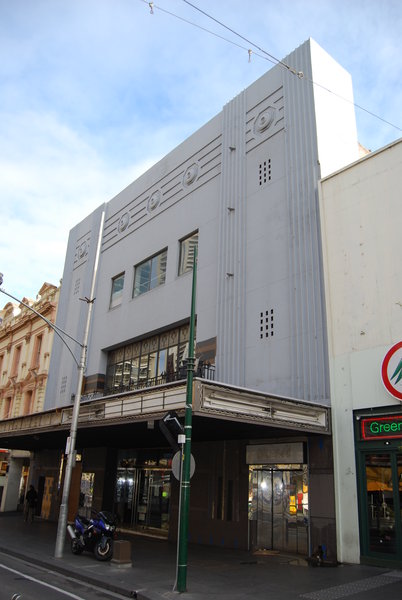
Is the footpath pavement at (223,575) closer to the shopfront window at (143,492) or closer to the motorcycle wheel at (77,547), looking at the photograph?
the motorcycle wheel at (77,547)

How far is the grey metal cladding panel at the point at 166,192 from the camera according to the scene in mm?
22703

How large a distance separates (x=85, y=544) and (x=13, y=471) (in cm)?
2237

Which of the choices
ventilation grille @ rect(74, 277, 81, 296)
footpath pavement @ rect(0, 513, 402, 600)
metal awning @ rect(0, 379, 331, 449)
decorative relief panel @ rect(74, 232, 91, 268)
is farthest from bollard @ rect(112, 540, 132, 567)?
decorative relief panel @ rect(74, 232, 91, 268)

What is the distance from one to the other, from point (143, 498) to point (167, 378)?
602cm

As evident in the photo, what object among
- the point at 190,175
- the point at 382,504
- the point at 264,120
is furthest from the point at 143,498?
the point at 264,120

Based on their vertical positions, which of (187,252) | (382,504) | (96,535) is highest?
(187,252)

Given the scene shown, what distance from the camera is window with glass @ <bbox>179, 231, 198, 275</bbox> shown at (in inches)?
886

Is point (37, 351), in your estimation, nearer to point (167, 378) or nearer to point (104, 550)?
point (167, 378)

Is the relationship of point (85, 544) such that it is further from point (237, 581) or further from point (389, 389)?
point (389, 389)

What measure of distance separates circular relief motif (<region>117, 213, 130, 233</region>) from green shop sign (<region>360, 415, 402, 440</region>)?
1812cm

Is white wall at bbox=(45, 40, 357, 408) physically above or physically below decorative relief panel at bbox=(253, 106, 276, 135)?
below

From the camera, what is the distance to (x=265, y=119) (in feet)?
65.1

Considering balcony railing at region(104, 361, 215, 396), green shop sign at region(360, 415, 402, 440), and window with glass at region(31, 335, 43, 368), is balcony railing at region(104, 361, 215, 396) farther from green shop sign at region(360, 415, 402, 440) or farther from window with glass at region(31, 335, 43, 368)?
window with glass at region(31, 335, 43, 368)

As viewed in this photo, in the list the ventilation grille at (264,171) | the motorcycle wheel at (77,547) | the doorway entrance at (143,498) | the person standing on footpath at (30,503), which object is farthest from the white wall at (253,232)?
the person standing on footpath at (30,503)
